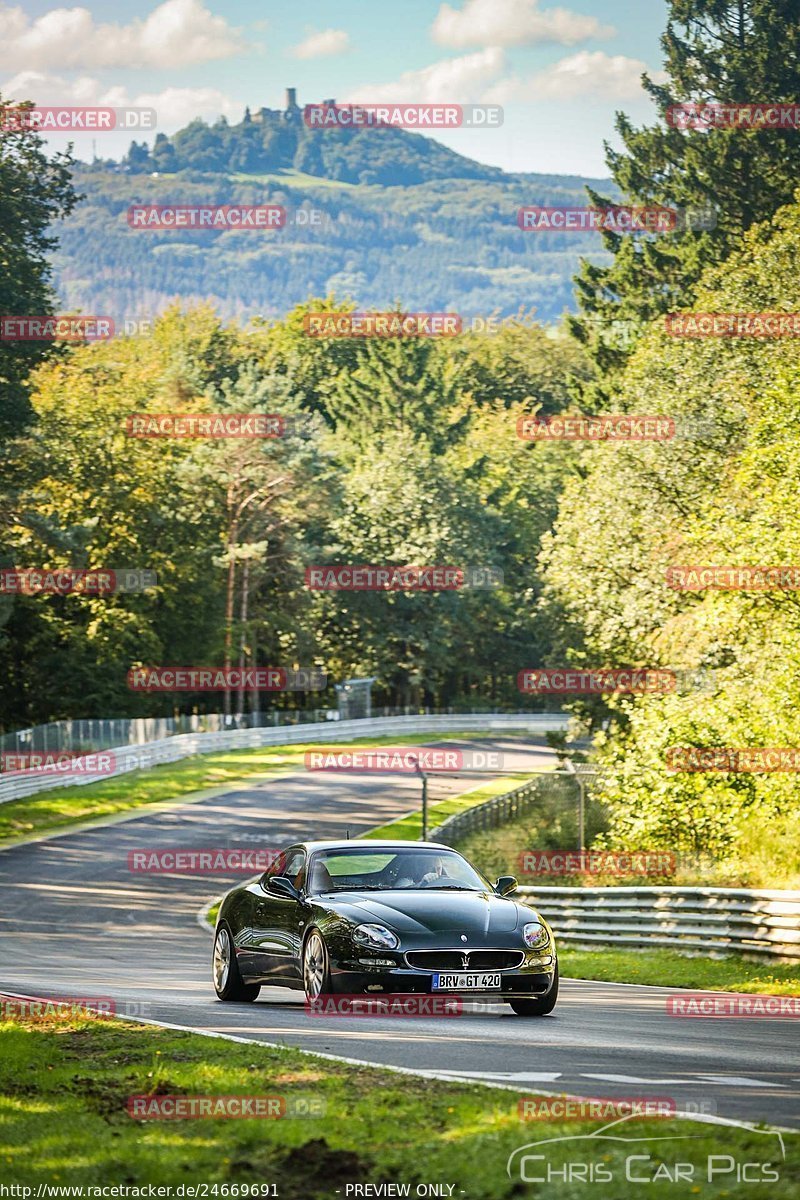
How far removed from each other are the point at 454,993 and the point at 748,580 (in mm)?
17939

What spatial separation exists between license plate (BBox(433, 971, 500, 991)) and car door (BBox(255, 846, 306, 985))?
1482 millimetres

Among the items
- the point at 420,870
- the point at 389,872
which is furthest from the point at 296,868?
the point at 420,870

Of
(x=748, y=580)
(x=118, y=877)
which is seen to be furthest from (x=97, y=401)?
(x=748, y=580)

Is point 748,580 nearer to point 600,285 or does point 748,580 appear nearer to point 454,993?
point 454,993

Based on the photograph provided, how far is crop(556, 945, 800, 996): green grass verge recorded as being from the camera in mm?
17609

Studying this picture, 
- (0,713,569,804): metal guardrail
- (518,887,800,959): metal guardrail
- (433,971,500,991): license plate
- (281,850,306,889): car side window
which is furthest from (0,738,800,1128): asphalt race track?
(0,713,569,804): metal guardrail

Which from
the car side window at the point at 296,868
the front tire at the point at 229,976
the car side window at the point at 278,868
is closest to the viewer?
the car side window at the point at 296,868

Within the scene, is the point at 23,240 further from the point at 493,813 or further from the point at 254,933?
the point at 254,933

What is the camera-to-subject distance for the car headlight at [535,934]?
12.8 metres

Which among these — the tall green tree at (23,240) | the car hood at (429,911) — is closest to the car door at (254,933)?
the car hood at (429,911)

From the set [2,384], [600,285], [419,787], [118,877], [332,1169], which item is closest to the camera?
[332,1169]

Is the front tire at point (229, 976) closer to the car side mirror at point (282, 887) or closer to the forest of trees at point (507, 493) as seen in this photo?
the car side mirror at point (282, 887)

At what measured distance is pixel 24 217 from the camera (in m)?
Answer: 50.5

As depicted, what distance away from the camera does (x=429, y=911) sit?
505 inches
